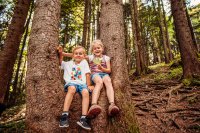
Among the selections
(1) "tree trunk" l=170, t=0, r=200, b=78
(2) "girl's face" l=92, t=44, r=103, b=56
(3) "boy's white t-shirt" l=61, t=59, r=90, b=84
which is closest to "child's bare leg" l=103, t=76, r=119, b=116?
(3) "boy's white t-shirt" l=61, t=59, r=90, b=84

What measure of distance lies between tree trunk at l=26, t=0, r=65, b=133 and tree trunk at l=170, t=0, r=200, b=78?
19.1 ft

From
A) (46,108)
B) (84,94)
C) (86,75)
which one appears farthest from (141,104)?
(46,108)

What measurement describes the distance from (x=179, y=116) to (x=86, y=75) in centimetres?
287

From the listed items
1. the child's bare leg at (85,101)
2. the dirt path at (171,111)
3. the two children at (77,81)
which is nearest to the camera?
the two children at (77,81)

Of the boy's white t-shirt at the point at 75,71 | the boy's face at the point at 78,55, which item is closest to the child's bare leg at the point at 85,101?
the boy's white t-shirt at the point at 75,71

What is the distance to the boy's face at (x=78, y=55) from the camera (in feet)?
11.9

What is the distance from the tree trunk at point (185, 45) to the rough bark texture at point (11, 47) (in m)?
5.86

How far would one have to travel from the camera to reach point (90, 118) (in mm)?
2752

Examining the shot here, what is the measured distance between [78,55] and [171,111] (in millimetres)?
3141

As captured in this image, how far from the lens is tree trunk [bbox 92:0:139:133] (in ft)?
9.14

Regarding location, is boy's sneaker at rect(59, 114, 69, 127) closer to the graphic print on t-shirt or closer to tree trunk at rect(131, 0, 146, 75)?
the graphic print on t-shirt

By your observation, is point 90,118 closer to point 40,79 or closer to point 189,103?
point 40,79

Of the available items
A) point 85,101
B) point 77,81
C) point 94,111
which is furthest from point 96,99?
point 77,81

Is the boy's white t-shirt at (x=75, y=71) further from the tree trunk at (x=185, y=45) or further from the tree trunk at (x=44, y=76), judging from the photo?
the tree trunk at (x=185, y=45)
